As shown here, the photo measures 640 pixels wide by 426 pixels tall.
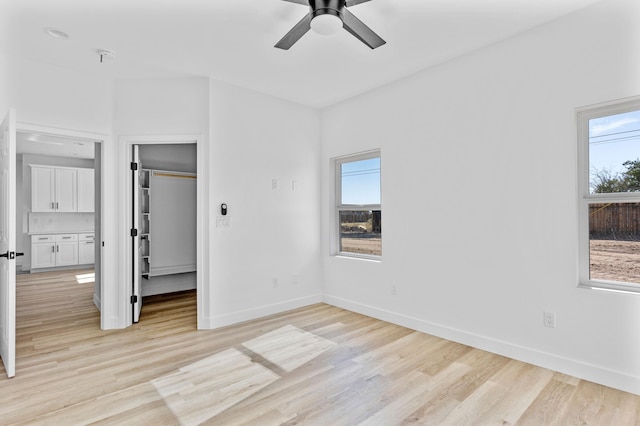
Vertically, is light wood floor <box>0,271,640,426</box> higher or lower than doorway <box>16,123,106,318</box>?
lower

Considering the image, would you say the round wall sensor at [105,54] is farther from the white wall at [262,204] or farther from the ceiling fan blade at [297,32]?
the ceiling fan blade at [297,32]

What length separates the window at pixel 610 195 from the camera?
8.09 feet

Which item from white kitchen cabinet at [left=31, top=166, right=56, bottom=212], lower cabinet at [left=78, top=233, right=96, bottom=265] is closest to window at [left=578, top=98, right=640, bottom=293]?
lower cabinet at [left=78, top=233, right=96, bottom=265]

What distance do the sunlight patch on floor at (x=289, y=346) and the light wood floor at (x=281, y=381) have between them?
0.02m

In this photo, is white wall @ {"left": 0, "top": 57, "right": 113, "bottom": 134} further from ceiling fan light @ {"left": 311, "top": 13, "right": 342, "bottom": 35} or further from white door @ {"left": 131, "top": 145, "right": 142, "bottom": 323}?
ceiling fan light @ {"left": 311, "top": 13, "right": 342, "bottom": 35}

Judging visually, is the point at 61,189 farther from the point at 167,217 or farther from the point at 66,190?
the point at 167,217

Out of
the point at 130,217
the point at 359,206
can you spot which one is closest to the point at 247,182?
the point at 130,217

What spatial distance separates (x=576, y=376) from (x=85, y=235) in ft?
30.4

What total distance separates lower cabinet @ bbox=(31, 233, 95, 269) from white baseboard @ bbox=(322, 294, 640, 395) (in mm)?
7174

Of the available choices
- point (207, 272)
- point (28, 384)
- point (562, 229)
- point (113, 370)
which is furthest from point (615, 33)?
point (28, 384)

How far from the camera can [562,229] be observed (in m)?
2.65

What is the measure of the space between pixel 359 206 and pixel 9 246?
3.51 m

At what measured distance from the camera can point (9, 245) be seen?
2.61 m

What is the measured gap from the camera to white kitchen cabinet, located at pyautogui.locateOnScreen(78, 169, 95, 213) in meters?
7.98
